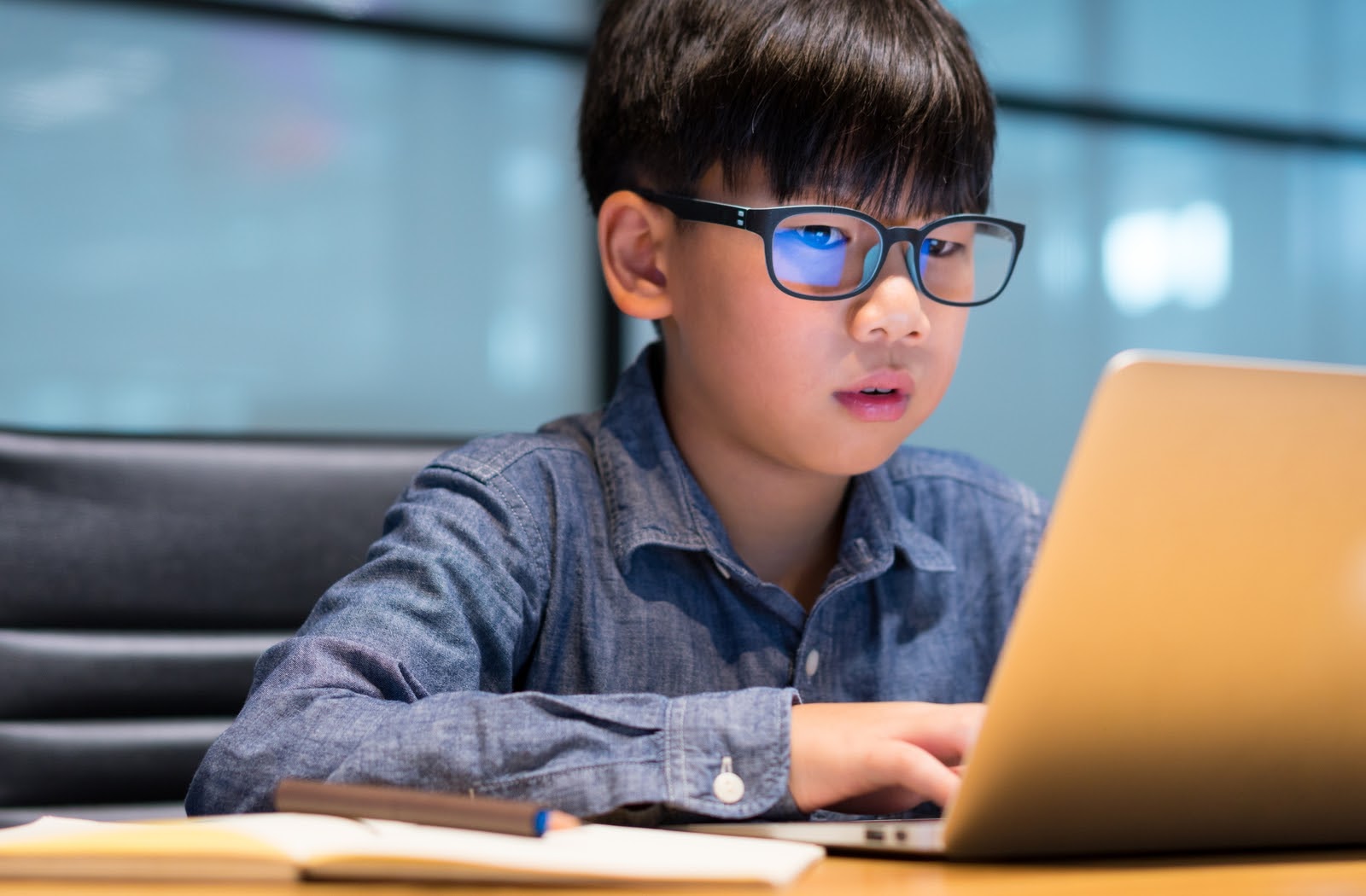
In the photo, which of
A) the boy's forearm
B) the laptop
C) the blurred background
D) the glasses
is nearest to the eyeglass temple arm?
the glasses

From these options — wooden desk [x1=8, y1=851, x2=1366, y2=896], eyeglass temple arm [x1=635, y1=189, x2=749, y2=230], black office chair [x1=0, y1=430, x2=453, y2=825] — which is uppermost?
eyeglass temple arm [x1=635, y1=189, x2=749, y2=230]

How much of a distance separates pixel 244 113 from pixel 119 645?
1.05 m

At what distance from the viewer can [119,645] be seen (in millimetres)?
1149

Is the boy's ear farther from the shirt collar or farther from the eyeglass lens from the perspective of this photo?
the eyeglass lens

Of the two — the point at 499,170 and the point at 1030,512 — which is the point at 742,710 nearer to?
the point at 1030,512

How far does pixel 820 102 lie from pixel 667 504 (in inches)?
13.1

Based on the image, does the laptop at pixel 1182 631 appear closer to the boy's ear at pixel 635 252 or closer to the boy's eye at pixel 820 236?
the boy's eye at pixel 820 236

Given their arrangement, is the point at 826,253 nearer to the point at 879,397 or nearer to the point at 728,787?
the point at 879,397

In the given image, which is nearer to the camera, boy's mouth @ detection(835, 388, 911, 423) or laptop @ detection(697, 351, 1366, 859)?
laptop @ detection(697, 351, 1366, 859)

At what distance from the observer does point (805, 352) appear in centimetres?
94

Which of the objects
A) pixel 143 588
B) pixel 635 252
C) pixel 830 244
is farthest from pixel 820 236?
pixel 143 588

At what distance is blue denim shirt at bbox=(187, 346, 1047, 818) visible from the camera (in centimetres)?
65

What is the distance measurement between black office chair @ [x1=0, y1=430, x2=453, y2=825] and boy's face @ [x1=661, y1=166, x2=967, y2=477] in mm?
418

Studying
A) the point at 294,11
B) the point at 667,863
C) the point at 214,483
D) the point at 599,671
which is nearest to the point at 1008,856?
the point at 667,863
